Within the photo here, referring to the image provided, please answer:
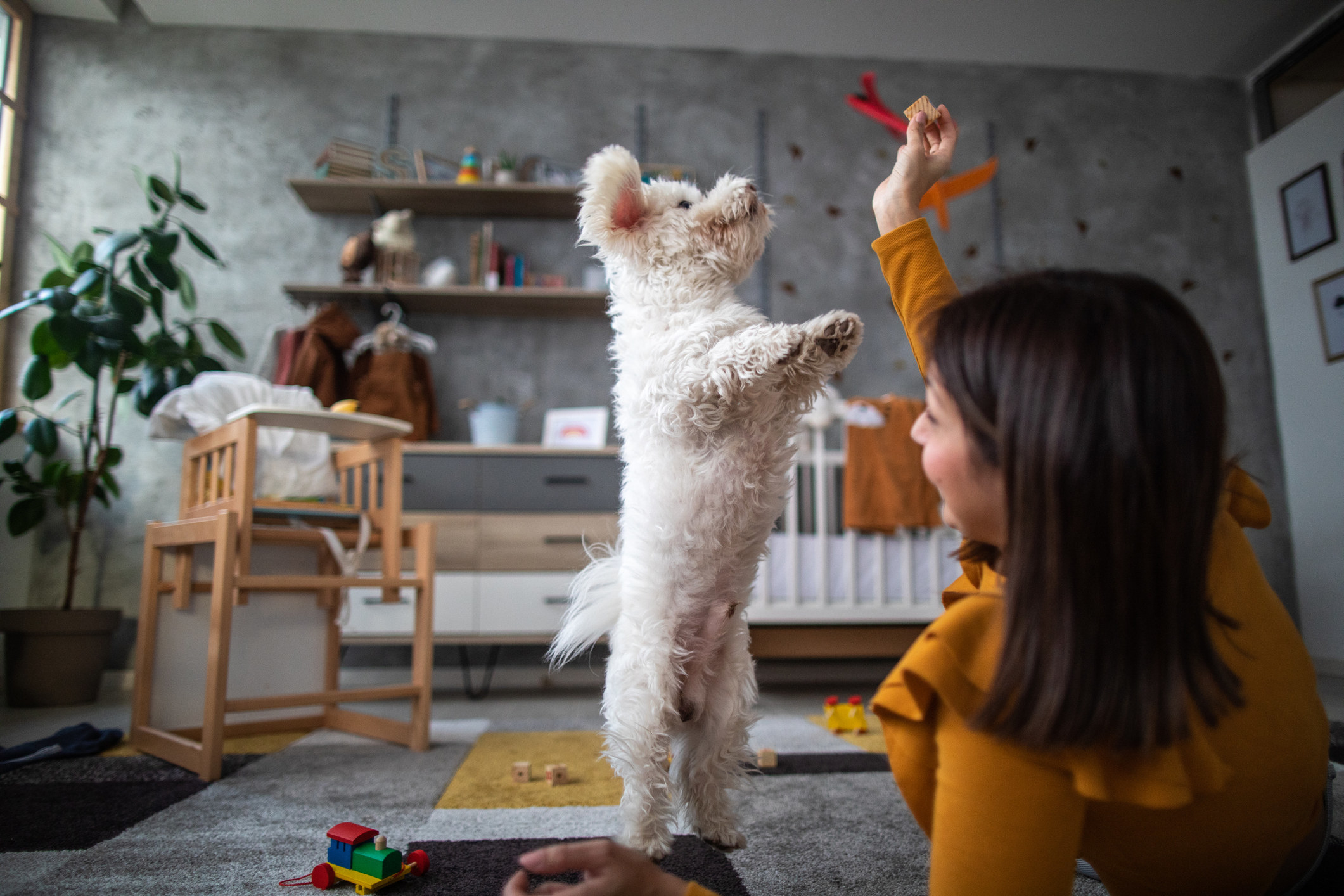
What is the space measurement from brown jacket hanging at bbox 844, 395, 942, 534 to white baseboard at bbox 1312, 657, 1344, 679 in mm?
2116

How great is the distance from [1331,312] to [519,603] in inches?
157

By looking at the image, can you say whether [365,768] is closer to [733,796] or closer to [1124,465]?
[733,796]

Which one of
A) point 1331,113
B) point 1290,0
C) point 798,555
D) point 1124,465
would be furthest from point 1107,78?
point 1124,465

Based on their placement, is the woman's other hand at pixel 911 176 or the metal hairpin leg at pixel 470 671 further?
the metal hairpin leg at pixel 470 671

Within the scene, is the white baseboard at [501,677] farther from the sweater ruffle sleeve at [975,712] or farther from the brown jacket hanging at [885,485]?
the sweater ruffle sleeve at [975,712]

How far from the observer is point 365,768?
1782 millimetres

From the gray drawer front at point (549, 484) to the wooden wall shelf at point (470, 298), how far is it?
2.27 ft

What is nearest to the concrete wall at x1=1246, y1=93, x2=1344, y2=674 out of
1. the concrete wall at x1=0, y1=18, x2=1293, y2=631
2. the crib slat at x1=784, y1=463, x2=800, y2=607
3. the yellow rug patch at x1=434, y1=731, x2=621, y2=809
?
the concrete wall at x1=0, y1=18, x2=1293, y2=631

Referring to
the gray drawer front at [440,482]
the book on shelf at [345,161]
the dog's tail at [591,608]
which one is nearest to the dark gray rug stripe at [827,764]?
the dog's tail at [591,608]

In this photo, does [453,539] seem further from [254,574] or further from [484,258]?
[484,258]

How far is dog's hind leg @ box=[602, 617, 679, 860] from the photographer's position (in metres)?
0.99

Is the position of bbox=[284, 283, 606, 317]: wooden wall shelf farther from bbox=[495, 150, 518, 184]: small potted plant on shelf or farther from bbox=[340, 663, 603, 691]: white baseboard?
bbox=[340, 663, 603, 691]: white baseboard

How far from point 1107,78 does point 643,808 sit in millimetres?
4781

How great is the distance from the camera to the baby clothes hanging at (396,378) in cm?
333
